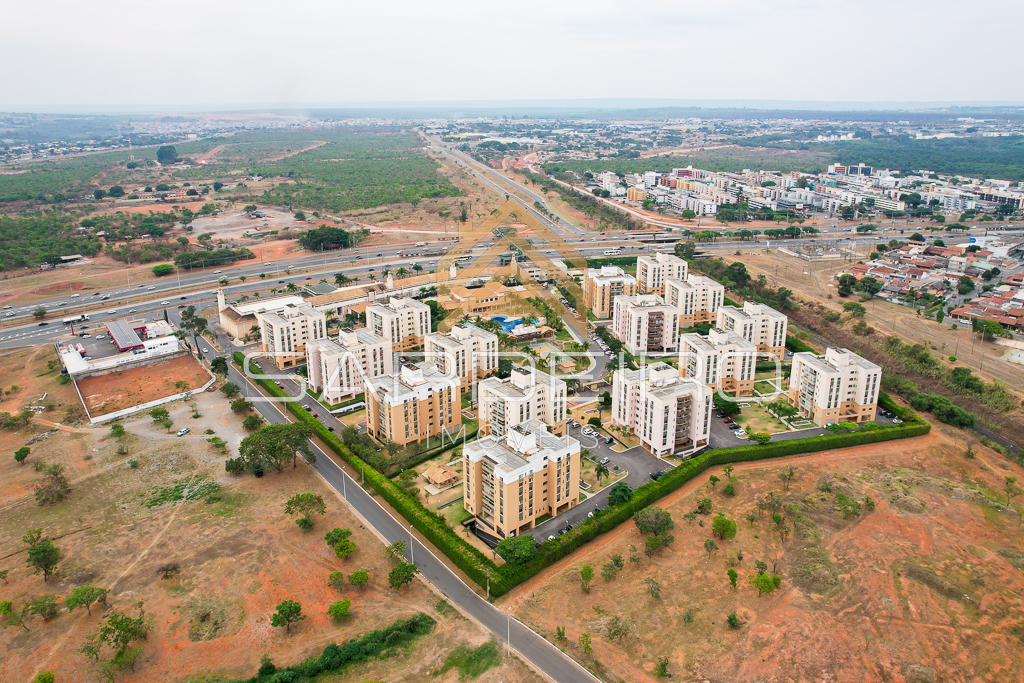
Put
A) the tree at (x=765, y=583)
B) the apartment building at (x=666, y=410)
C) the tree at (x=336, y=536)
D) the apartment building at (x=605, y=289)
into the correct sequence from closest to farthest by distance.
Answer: the tree at (x=765, y=583), the tree at (x=336, y=536), the apartment building at (x=666, y=410), the apartment building at (x=605, y=289)

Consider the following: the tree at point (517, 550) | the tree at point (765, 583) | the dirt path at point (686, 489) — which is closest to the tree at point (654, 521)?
the dirt path at point (686, 489)

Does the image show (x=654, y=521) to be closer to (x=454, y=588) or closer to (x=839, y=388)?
(x=454, y=588)

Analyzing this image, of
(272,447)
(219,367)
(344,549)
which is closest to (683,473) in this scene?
(344,549)

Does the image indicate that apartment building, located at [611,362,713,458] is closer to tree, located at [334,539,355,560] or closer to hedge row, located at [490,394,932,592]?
hedge row, located at [490,394,932,592]

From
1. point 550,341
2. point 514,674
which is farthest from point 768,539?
point 550,341

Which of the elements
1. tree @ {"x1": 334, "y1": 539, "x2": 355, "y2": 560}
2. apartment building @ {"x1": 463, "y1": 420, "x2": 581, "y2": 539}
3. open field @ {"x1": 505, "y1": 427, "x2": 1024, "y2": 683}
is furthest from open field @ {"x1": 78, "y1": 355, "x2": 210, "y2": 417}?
open field @ {"x1": 505, "y1": 427, "x2": 1024, "y2": 683}

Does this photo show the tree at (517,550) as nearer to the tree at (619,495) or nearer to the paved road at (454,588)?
the paved road at (454,588)
